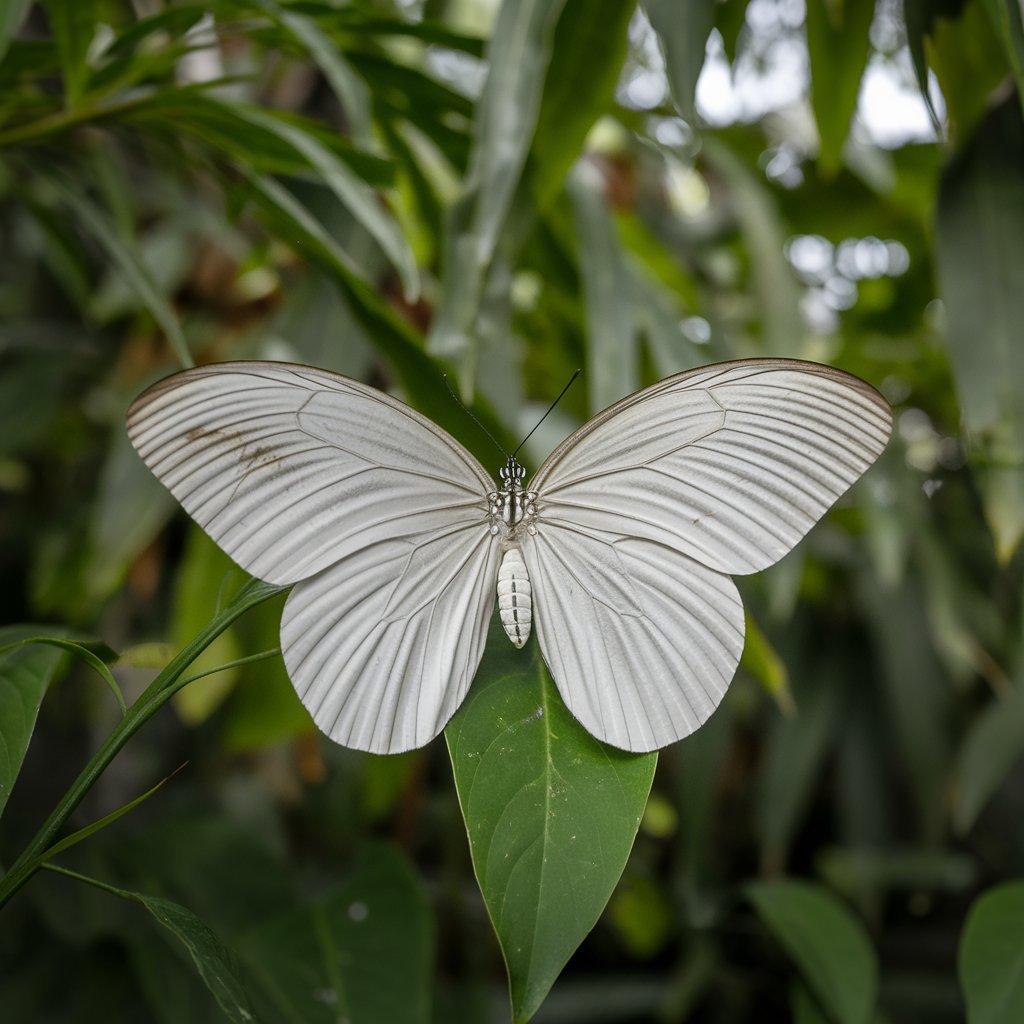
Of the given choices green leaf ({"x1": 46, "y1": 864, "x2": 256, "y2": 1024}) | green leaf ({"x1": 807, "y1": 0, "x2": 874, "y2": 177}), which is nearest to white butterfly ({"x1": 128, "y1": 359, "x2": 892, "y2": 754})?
green leaf ({"x1": 46, "y1": 864, "x2": 256, "y2": 1024})

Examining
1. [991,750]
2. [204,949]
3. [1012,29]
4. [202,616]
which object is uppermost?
[1012,29]

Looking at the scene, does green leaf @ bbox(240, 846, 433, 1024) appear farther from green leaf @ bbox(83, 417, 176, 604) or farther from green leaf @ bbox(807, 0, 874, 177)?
green leaf @ bbox(807, 0, 874, 177)

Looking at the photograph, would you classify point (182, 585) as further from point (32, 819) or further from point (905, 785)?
point (905, 785)

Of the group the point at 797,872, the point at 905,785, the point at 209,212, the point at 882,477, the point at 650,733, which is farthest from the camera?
the point at 797,872

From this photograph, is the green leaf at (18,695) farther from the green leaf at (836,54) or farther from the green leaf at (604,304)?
the green leaf at (836,54)

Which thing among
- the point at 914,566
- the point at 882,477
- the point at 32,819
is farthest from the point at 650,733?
the point at 914,566

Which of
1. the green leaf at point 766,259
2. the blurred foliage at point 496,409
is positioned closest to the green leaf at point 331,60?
the blurred foliage at point 496,409

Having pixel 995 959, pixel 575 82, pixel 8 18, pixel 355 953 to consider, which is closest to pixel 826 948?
pixel 995 959

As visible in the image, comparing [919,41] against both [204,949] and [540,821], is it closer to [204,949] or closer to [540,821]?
[540,821]
